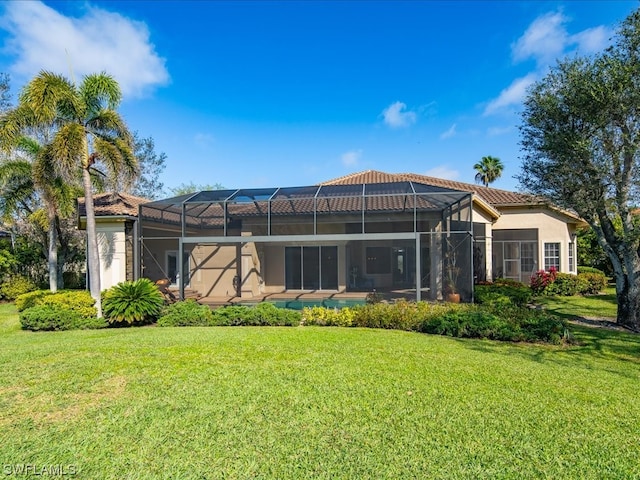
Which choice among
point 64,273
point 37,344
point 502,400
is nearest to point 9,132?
point 37,344

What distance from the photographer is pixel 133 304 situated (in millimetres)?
10430

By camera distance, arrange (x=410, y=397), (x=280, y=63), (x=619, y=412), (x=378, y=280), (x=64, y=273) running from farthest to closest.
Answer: (x=64, y=273) < (x=378, y=280) < (x=280, y=63) < (x=410, y=397) < (x=619, y=412)

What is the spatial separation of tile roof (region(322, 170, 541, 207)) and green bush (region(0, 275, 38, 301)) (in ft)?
52.7

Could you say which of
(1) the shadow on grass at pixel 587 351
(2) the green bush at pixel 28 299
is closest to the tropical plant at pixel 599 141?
(1) the shadow on grass at pixel 587 351

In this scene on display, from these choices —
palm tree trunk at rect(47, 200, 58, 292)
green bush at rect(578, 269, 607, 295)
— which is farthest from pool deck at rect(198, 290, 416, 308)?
green bush at rect(578, 269, 607, 295)

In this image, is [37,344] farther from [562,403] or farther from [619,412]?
[619,412]

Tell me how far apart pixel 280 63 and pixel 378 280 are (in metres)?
10.5

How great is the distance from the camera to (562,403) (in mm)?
4410

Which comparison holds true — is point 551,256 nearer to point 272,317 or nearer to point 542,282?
point 542,282

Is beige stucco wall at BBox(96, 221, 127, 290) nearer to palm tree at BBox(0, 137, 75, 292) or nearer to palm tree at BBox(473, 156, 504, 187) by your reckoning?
palm tree at BBox(0, 137, 75, 292)

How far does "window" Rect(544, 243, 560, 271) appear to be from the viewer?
18.8m

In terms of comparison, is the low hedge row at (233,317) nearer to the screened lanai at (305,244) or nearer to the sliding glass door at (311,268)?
the screened lanai at (305,244)

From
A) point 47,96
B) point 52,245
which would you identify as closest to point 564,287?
point 47,96

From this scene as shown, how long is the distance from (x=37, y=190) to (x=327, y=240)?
1176 cm
